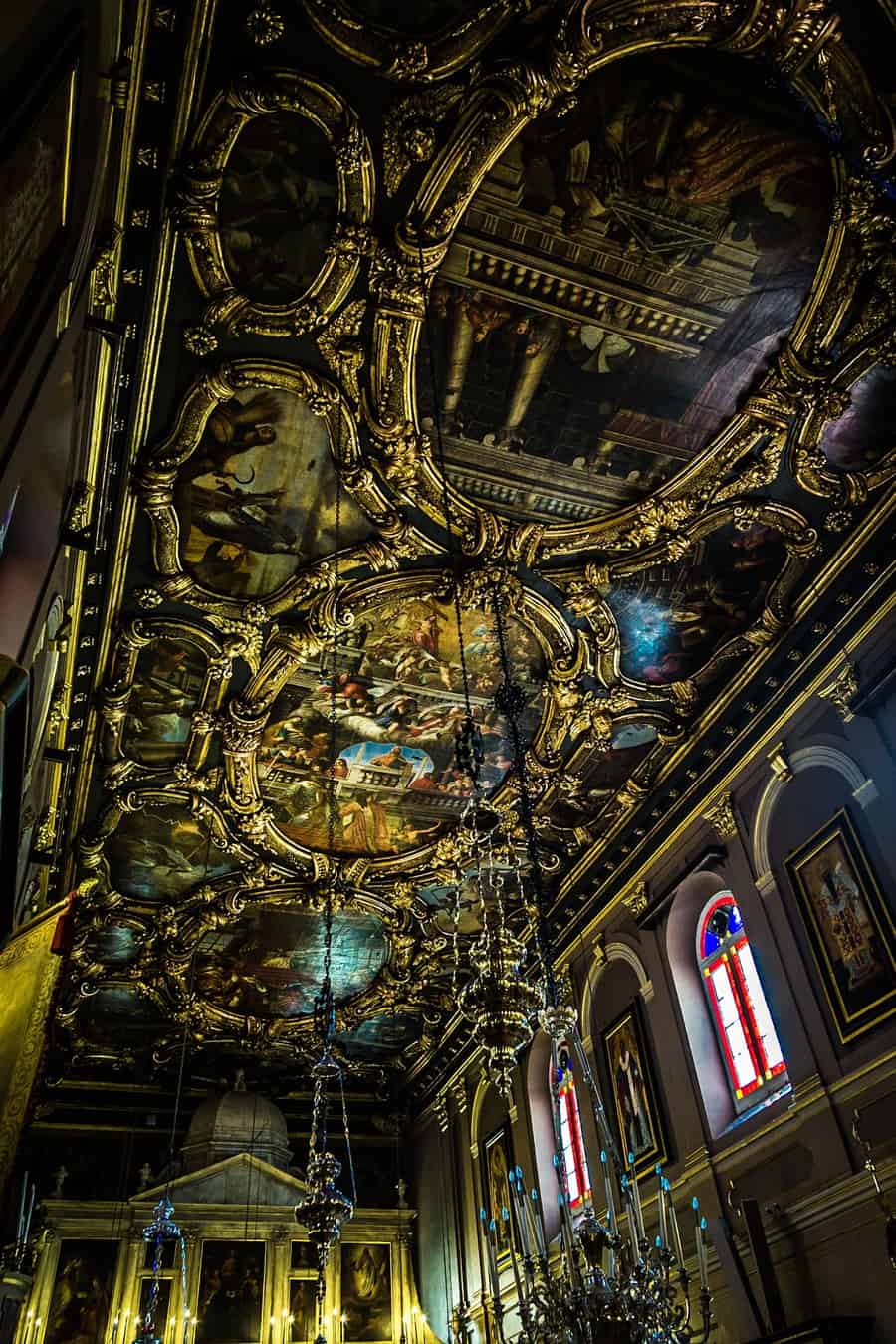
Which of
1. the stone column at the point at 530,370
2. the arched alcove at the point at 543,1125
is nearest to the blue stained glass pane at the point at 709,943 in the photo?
the arched alcove at the point at 543,1125

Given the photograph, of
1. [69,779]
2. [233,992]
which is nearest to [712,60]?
[69,779]

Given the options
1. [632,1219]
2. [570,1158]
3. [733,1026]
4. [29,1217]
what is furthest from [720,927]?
[29,1217]

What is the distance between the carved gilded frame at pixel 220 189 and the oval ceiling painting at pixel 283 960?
31.6 feet

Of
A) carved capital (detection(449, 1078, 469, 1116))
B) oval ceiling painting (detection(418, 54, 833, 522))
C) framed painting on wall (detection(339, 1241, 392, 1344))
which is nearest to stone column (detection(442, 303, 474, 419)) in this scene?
oval ceiling painting (detection(418, 54, 833, 522))

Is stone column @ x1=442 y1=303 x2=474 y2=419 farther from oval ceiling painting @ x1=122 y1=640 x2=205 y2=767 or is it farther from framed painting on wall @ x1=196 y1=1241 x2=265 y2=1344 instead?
framed painting on wall @ x1=196 y1=1241 x2=265 y2=1344

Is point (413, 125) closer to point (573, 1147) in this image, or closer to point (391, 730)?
point (391, 730)

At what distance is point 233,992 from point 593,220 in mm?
14131

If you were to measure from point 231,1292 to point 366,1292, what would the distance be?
2.64 metres

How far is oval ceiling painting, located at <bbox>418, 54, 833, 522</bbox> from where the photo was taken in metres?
6.91

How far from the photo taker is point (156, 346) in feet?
24.7

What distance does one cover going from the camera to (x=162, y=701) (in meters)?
10.9

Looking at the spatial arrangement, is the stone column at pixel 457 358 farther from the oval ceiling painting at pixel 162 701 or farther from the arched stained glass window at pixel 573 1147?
the arched stained glass window at pixel 573 1147

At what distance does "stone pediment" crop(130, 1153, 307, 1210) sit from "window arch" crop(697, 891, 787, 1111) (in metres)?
10.8

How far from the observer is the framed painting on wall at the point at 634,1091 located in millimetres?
11875
